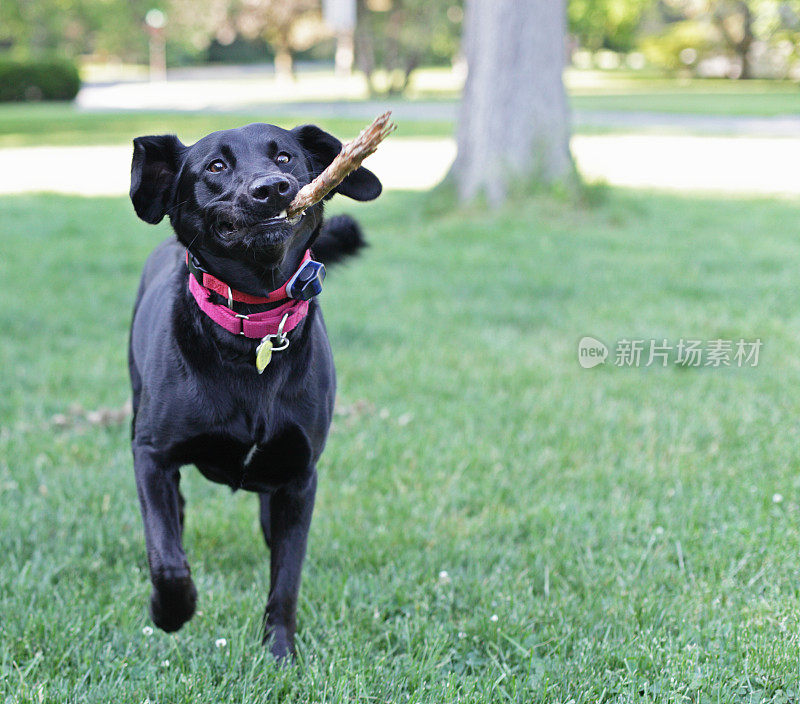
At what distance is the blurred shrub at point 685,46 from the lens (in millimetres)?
51906

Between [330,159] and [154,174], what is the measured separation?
1.93 ft

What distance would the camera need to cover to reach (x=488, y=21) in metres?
9.91

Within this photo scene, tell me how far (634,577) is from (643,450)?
4.31 ft

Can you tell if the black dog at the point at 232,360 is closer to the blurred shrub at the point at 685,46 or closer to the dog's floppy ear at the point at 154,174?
the dog's floppy ear at the point at 154,174

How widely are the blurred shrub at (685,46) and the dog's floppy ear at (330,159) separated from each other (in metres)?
54.4

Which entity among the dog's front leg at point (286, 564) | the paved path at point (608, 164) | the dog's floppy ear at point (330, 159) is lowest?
the paved path at point (608, 164)

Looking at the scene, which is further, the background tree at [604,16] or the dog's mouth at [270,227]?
the background tree at [604,16]

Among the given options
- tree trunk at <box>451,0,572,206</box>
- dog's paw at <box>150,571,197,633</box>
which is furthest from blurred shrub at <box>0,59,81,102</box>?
dog's paw at <box>150,571,197,633</box>

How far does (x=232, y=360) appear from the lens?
2701mm

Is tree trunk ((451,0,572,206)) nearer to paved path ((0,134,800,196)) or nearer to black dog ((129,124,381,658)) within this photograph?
paved path ((0,134,800,196))

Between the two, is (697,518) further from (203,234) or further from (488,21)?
(488,21)

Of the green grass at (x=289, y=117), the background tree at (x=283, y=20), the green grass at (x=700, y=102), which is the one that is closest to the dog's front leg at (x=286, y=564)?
the green grass at (x=289, y=117)

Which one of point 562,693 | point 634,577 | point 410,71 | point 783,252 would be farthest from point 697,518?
point 410,71

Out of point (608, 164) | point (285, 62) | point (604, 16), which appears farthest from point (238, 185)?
point (604, 16)
